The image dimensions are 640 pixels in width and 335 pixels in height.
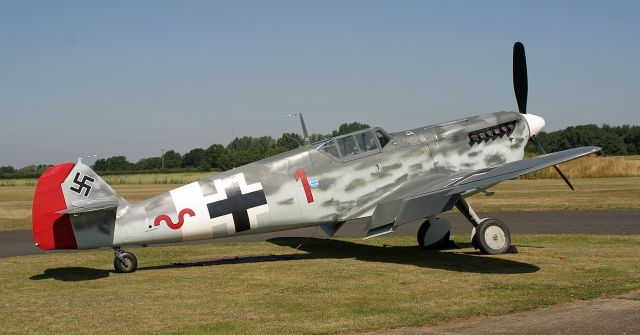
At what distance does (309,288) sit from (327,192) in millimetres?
2930

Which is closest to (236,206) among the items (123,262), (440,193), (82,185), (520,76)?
(123,262)

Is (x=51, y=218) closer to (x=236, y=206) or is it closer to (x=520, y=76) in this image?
(x=236, y=206)

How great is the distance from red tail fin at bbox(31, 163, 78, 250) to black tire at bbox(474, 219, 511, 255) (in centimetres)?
664

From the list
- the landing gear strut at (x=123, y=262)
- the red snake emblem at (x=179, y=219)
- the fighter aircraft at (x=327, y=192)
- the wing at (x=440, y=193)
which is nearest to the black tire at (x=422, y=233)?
the fighter aircraft at (x=327, y=192)

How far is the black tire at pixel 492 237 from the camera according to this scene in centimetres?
1148

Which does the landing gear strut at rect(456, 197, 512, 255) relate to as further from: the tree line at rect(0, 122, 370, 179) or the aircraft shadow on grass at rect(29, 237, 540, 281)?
the tree line at rect(0, 122, 370, 179)

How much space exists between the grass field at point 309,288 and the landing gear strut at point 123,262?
18 centimetres

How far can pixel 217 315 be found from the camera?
7.75 metres

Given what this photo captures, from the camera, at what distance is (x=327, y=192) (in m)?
11.9

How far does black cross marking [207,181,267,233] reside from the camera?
11219 millimetres

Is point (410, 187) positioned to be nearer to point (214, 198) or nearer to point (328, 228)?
point (328, 228)

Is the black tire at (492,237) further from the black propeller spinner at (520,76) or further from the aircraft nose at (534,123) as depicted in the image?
the black propeller spinner at (520,76)

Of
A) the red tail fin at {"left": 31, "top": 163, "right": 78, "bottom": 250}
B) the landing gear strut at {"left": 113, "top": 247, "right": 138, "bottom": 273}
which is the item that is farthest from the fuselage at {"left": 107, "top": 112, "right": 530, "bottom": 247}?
the red tail fin at {"left": 31, "top": 163, "right": 78, "bottom": 250}

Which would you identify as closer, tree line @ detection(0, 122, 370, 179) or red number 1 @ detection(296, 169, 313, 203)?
red number 1 @ detection(296, 169, 313, 203)
